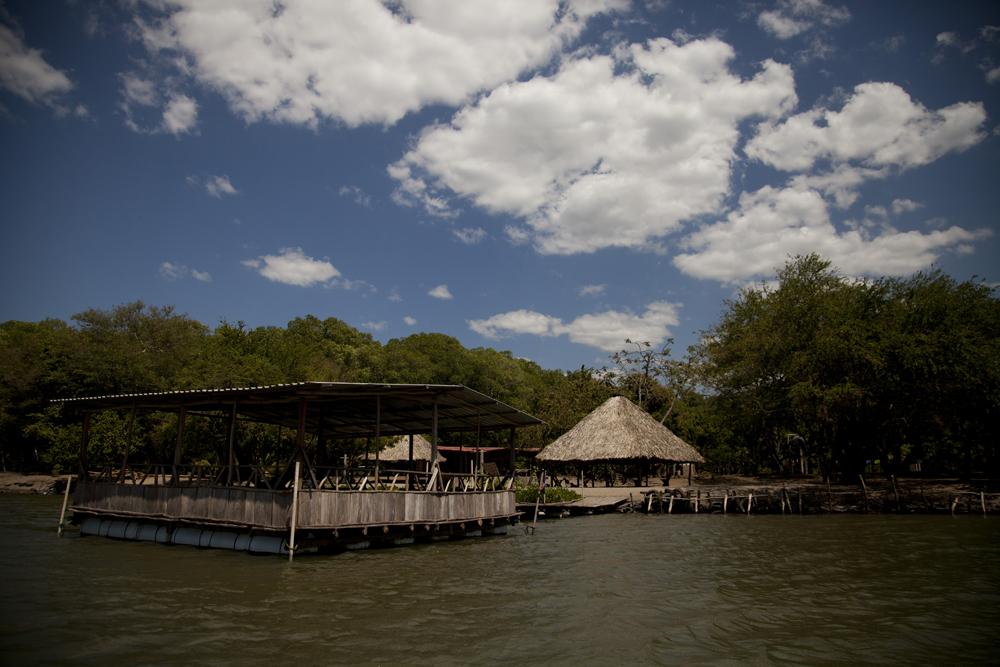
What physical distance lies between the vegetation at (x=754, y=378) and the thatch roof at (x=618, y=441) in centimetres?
676

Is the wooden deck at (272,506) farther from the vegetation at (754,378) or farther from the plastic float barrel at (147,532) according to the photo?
the vegetation at (754,378)

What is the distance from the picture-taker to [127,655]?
798cm

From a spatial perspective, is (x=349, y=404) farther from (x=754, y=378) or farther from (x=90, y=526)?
(x=754, y=378)

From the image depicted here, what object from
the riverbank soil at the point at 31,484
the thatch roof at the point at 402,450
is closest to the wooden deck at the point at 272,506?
the thatch roof at the point at 402,450

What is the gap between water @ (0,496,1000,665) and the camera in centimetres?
854

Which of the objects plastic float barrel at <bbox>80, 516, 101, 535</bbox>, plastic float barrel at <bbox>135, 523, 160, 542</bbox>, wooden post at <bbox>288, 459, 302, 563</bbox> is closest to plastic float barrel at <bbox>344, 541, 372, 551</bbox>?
wooden post at <bbox>288, 459, 302, 563</bbox>

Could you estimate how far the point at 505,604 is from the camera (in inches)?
444

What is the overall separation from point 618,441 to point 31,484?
1394 inches

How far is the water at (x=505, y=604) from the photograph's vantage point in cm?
854

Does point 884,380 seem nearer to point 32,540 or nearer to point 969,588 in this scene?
point 969,588

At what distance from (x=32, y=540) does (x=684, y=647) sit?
17.8 metres

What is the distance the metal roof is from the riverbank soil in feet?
75.9

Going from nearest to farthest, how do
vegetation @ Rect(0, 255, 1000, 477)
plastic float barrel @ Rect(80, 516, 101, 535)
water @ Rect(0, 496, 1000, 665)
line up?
water @ Rect(0, 496, 1000, 665)
plastic float barrel @ Rect(80, 516, 101, 535)
vegetation @ Rect(0, 255, 1000, 477)

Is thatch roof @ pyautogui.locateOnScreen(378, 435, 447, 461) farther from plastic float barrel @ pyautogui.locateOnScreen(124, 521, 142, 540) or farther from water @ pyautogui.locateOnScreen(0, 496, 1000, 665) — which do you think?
plastic float barrel @ pyautogui.locateOnScreen(124, 521, 142, 540)
